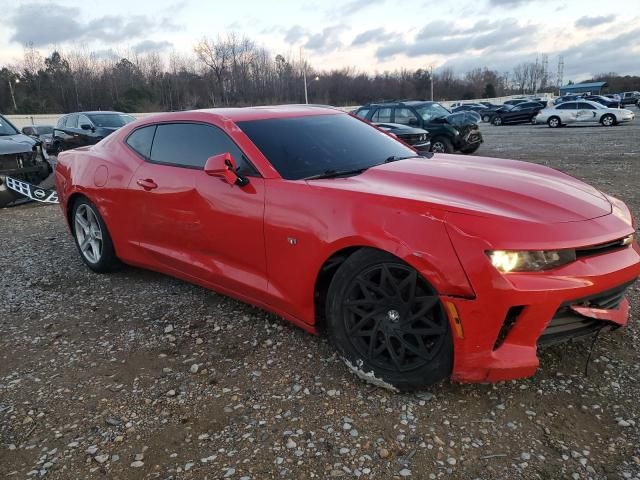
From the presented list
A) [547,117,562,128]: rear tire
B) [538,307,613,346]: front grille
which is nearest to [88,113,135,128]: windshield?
[538,307,613,346]: front grille

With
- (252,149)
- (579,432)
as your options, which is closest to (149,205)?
(252,149)

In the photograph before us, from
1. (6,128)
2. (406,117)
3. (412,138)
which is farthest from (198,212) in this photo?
(406,117)

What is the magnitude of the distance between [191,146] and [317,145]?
92 cm

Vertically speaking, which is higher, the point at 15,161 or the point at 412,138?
the point at 15,161

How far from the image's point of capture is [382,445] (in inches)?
87.7

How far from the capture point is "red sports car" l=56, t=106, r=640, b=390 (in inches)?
87.4

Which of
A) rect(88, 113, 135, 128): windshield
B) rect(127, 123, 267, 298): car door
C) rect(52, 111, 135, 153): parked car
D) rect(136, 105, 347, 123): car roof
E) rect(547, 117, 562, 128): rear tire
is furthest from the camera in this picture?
rect(547, 117, 562, 128): rear tire

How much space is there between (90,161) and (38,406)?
2395mm

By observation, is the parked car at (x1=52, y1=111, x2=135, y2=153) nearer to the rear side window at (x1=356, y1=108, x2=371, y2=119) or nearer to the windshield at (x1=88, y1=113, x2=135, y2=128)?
the windshield at (x1=88, y1=113, x2=135, y2=128)

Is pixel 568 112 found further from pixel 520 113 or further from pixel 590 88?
pixel 590 88

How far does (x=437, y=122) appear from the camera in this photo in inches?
531

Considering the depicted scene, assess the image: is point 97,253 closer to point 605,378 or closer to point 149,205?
point 149,205

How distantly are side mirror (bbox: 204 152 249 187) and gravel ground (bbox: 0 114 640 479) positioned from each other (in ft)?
3.41

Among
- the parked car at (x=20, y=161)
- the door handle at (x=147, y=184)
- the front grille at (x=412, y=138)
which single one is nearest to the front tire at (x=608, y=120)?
the front grille at (x=412, y=138)
